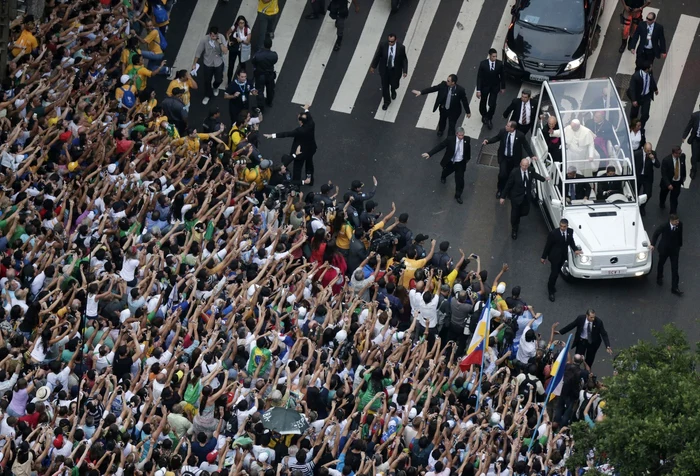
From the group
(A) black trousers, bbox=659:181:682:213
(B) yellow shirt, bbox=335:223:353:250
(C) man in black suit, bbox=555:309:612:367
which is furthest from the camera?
(A) black trousers, bbox=659:181:682:213

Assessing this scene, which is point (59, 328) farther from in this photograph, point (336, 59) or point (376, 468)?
point (336, 59)

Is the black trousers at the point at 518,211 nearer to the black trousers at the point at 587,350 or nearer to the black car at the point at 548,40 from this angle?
the black trousers at the point at 587,350

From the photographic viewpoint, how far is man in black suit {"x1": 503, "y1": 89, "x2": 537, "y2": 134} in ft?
97.3

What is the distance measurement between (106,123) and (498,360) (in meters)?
7.70

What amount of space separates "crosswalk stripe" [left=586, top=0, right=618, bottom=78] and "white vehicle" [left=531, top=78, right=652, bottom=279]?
2992 mm

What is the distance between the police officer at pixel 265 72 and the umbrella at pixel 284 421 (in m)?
10.8

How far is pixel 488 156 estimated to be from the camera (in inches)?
1195

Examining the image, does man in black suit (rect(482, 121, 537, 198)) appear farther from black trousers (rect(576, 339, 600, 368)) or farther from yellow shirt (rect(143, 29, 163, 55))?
yellow shirt (rect(143, 29, 163, 55))

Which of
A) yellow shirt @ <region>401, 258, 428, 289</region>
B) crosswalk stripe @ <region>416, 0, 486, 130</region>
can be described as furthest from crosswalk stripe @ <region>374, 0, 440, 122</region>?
yellow shirt @ <region>401, 258, 428, 289</region>

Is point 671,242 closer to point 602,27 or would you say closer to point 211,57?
point 602,27

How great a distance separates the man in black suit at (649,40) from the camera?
1224 inches

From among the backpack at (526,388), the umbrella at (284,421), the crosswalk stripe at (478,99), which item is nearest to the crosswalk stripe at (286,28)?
the crosswalk stripe at (478,99)

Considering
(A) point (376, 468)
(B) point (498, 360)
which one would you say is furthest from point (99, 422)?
(B) point (498, 360)

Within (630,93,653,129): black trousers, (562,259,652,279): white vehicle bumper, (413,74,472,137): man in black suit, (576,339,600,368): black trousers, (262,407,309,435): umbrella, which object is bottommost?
(262,407,309,435): umbrella
